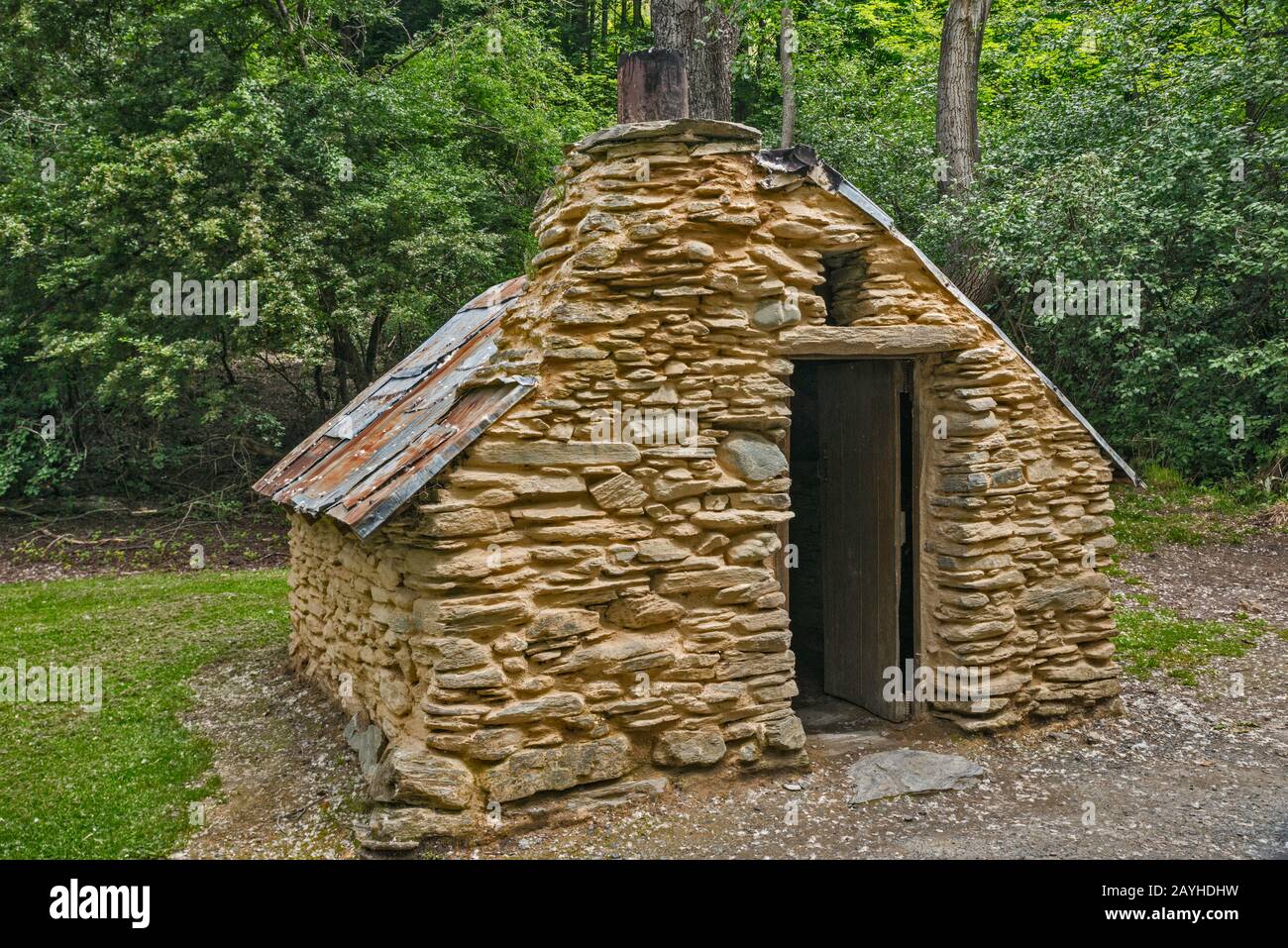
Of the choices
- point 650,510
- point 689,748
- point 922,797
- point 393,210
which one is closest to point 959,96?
point 393,210

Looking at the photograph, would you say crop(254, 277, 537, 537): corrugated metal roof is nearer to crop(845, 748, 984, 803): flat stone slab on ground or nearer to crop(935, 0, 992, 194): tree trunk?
crop(845, 748, 984, 803): flat stone slab on ground

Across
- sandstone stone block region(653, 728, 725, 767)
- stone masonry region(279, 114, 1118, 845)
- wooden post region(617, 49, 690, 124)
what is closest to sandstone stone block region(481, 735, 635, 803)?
stone masonry region(279, 114, 1118, 845)

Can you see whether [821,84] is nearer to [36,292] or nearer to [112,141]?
[112,141]

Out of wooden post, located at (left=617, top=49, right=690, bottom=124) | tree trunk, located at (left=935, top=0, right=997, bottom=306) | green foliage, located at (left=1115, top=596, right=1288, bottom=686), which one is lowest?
green foliage, located at (left=1115, top=596, right=1288, bottom=686)

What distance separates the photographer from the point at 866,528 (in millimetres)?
7809

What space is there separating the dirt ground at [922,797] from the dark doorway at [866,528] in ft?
1.67

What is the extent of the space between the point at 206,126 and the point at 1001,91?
14.2 metres

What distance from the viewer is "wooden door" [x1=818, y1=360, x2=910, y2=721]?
296 inches

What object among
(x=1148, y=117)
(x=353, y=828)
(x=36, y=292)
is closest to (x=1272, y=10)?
(x=1148, y=117)

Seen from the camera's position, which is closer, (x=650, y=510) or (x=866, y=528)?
(x=650, y=510)

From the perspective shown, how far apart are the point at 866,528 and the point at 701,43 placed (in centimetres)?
766

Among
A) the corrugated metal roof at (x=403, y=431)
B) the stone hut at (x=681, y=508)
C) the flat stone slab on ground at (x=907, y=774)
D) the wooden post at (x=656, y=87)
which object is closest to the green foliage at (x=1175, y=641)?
the stone hut at (x=681, y=508)

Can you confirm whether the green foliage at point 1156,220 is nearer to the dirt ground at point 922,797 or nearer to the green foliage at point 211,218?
the dirt ground at point 922,797

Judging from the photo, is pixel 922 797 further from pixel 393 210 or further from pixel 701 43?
pixel 393 210
